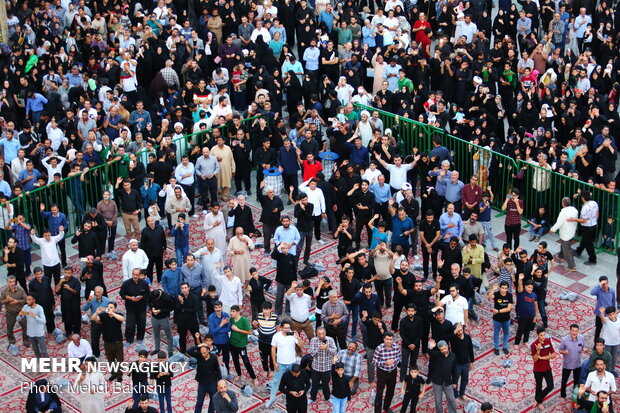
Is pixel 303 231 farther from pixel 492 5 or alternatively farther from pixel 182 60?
pixel 492 5

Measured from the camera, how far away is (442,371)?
21.4m

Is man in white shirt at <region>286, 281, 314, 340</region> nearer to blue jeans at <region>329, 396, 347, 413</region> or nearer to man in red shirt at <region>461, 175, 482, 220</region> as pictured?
blue jeans at <region>329, 396, 347, 413</region>

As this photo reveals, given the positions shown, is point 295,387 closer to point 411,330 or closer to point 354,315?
point 411,330

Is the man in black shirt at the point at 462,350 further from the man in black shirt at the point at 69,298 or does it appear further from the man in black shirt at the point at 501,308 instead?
the man in black shirt at the point at 69,298

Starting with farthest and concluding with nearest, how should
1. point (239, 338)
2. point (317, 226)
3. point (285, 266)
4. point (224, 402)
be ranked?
point (317, 226) → point (285, 266) → point (239, 338) → point (224, 402)

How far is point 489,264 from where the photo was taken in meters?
25.1

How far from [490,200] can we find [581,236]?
6.94ft

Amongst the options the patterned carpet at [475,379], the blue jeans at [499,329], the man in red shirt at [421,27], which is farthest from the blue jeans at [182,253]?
the man in red shirt at [421,27]

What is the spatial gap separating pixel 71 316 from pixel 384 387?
633 centimetres

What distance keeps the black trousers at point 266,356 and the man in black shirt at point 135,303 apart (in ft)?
8.09

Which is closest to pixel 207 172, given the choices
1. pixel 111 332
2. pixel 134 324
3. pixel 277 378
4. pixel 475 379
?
pixel 134 324

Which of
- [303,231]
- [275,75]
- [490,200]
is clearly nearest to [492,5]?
[275,75]

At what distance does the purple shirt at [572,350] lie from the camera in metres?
22.0

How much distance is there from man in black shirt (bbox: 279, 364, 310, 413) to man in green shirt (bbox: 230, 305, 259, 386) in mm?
1733
